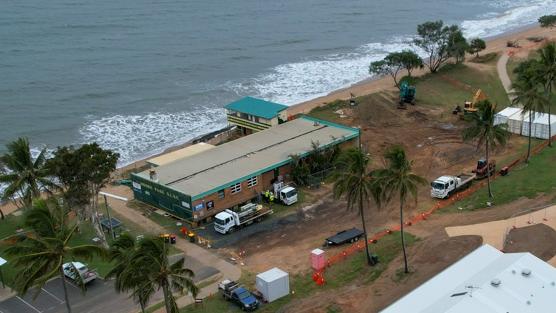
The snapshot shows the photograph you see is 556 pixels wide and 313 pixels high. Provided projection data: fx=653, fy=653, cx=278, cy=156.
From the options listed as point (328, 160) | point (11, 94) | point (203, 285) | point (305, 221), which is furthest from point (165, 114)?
point (203, 285)

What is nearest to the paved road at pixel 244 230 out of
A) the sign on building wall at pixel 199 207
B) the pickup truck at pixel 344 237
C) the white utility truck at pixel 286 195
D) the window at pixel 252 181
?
the sign on building wall at pixel 199 207

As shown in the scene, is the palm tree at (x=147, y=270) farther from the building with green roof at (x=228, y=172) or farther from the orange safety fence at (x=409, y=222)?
the building with green roof at (x=228, y=172)

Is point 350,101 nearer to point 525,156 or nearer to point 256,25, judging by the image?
point 525,156

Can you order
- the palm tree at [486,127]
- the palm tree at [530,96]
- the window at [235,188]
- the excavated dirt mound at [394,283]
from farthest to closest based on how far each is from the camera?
the palm tree at [530,96] → the window at [235,188] → the palm tree at [486,127] → the excavated dirt mound at [394,283]

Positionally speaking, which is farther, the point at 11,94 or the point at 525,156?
the point at 11,94

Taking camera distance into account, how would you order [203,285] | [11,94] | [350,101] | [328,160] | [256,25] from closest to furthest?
[203,285] → [328,160] → [350,101] → [11,94] → [256,25]

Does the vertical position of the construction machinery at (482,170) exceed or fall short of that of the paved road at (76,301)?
it exceeds it

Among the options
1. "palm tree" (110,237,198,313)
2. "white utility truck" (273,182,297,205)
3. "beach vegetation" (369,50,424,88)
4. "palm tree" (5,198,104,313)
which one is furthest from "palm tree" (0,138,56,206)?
"beach vegetation" (369,50,424,88)
